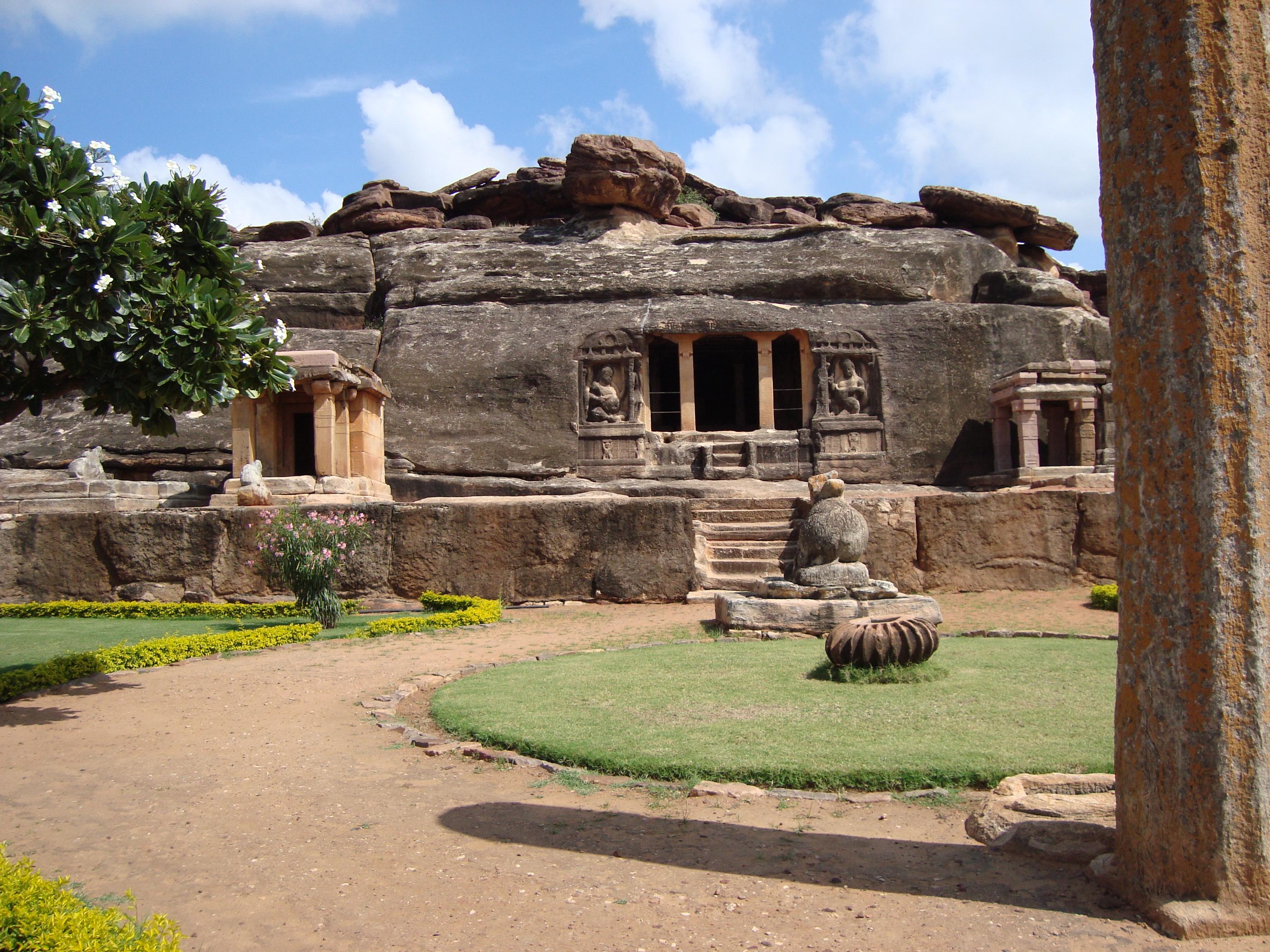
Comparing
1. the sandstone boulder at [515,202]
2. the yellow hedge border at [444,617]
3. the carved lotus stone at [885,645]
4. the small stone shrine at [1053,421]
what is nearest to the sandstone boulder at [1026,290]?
the small stone shrine at [1053,421]

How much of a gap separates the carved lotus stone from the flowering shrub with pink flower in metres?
5.63

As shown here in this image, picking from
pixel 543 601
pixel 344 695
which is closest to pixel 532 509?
pixel 543 601

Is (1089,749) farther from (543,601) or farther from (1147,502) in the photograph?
(543,601)

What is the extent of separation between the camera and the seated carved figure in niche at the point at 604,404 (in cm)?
1898

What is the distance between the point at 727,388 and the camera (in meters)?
24.7

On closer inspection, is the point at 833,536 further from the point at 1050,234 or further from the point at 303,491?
the point at 1050,234

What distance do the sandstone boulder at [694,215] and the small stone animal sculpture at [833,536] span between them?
1831 centimetres

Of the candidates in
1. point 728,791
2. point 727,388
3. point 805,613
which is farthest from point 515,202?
point 728,791

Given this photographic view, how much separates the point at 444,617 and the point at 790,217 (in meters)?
21.6

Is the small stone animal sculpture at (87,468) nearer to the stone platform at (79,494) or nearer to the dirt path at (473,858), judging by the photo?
the stone platform at (79,494)

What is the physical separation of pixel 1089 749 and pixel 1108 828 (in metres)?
1.25

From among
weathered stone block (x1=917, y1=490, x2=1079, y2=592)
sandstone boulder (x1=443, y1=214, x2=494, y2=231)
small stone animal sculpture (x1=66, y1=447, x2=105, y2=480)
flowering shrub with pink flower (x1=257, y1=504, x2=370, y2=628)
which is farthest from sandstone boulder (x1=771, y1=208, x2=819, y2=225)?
flowering shrub with pink flower (x1=257, y1=504, x2=370, y2=628)

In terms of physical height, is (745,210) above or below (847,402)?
Answer: above

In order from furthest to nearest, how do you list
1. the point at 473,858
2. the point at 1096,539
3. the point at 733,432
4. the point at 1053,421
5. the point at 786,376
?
the point at 786,376 → the point at 733,432 → the point at 1053,421 → the point at 1096,539 → the point at 473,858
